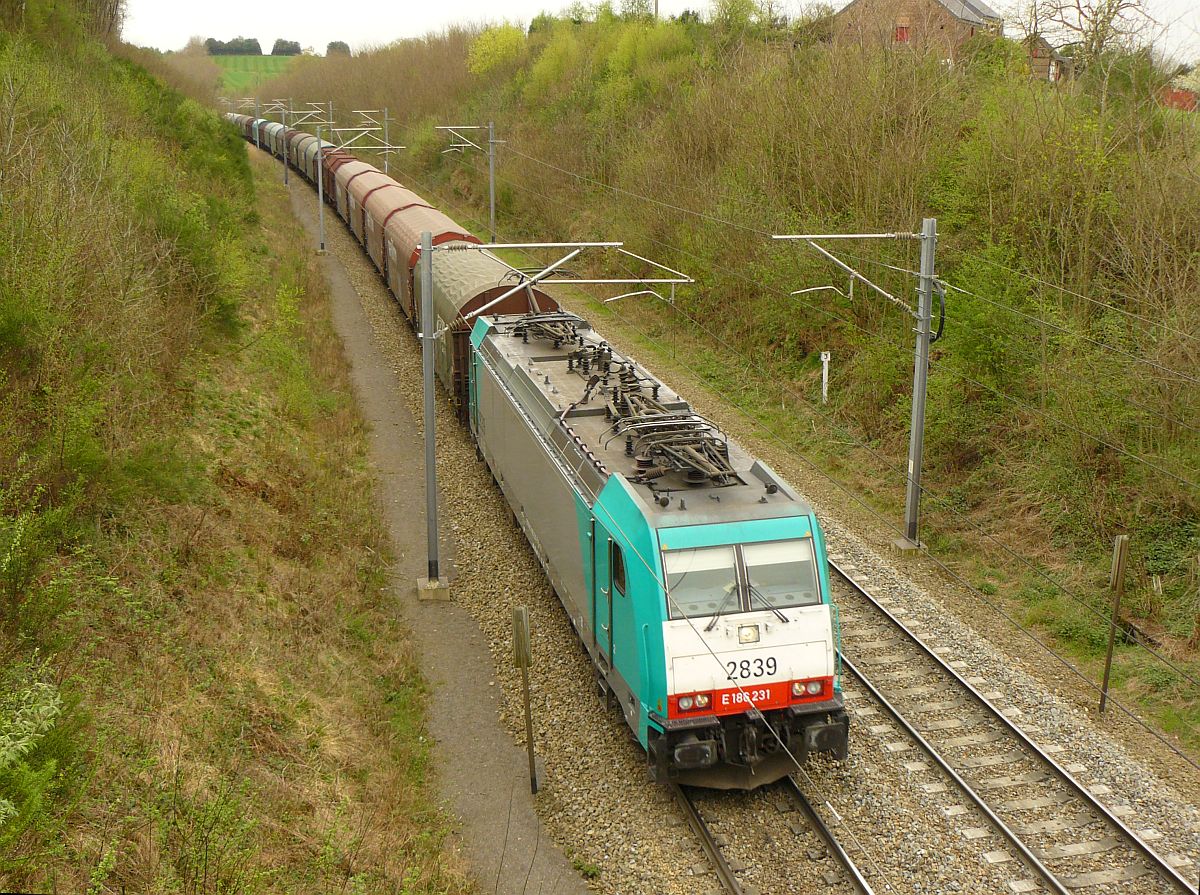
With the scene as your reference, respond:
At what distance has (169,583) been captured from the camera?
12.5m

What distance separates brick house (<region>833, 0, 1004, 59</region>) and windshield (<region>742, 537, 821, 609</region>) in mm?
19718

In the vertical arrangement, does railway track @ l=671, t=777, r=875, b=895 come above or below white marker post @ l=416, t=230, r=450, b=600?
below

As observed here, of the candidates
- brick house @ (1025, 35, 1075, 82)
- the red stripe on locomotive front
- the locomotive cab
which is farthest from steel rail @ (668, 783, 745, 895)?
brick house @ (1025, 35, 1075, 82)

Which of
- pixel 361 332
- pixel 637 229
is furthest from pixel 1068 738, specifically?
pixel 637 229

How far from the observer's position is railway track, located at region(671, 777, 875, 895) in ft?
30.0

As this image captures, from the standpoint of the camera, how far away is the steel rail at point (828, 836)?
29.9 feet

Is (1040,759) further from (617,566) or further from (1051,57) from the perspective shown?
(1051,57)

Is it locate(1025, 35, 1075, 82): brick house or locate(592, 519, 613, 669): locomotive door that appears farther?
locate(1025, 35, 1075, 82): brick house

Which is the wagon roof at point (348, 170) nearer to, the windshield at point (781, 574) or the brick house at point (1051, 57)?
the brick house at point (1051, 57)

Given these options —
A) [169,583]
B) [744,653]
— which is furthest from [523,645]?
[169,583]

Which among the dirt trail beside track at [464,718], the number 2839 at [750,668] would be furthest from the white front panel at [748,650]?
the dirt trail beside track at [464,718]

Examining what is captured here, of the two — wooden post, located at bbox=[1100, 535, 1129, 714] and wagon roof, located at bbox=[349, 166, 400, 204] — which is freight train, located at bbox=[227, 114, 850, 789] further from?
wagon roof, located at bbox=[349, 166, 400, 204]

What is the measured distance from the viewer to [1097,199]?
61.9ft

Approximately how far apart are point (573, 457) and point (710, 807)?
4.21m
